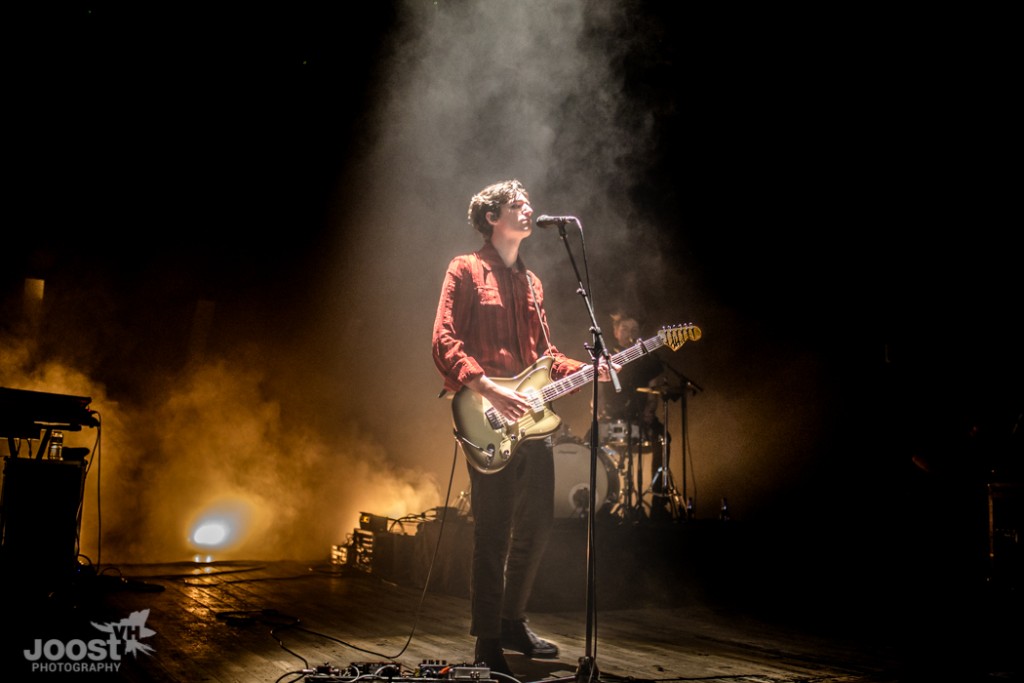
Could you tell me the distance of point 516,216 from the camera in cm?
299

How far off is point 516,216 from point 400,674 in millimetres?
1713

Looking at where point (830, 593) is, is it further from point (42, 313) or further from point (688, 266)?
point (42, 313)

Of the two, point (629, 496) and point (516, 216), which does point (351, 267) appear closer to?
point (629, 496)

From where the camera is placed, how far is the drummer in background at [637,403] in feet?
21.5

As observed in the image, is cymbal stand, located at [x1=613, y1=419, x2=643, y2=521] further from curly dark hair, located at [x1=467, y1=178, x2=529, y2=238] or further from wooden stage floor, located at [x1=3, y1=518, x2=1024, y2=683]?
curly dark hair, located at [x1=467, y1=178, x2=529, y2=238]

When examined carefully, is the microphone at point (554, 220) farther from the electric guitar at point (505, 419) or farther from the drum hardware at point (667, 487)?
the drum hardware at point (667, 487)

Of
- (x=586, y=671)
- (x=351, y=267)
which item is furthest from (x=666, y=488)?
(x=586, y=671)

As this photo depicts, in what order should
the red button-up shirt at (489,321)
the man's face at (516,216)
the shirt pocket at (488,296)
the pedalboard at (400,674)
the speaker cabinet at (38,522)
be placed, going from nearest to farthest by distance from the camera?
1. the pedalboard at (400,674)
2. the red button-up shirt at (489,321)
3. the shirt pocket at (488,296)
4. the man's face at (516,216)
5. the speaker cabinet at (38,522)

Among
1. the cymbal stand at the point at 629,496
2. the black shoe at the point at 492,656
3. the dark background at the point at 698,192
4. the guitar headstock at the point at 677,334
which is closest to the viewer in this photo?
the black shoe at the point at 492,656

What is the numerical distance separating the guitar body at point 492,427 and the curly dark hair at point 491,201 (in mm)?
663

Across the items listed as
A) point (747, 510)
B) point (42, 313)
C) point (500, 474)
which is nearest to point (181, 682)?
point (500, 474)

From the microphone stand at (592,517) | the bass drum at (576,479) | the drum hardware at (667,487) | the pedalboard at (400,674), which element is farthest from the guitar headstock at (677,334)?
the drum hardware at (667,487)

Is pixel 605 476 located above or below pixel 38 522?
above

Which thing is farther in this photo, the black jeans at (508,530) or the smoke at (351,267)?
the smoke at (351,267)
